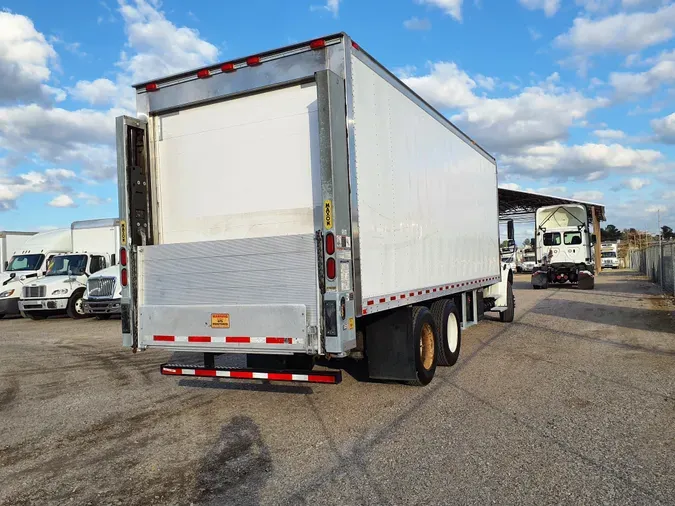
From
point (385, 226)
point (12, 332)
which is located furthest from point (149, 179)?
point (12, 332)

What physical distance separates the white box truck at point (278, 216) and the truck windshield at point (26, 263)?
630 inches

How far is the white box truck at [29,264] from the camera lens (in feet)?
63.8

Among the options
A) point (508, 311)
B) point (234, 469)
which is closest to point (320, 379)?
point (234, 469)

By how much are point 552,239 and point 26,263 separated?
75.7 feet

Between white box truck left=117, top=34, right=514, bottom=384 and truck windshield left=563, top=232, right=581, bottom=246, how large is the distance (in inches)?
868

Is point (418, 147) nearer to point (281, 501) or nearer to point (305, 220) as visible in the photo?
point (305, 220)

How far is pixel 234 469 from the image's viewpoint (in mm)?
4707

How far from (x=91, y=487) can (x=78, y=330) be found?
41.0 ft

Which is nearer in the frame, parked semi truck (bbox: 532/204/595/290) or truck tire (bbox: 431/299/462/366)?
truck tire (bbox: 431/299/462/366)

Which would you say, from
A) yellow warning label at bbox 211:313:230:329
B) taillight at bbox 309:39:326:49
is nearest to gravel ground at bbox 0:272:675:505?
yellow warning label at bbox 211:313:230:329

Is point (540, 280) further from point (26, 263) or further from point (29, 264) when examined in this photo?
point (26, 263)

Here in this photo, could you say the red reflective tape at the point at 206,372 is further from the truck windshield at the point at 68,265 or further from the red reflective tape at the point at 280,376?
the truck windshield at the point at 68,265

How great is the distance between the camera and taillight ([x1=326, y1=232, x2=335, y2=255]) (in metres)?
5.30

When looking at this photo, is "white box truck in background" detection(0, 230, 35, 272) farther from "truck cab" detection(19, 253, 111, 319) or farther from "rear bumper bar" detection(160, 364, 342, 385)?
"rear bumper bar" detection(160, 364, 342, 385)
